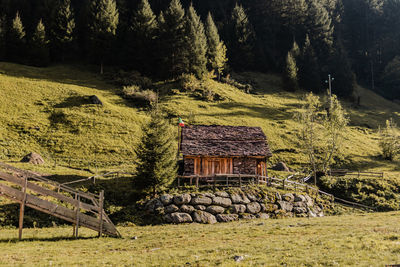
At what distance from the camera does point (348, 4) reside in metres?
115

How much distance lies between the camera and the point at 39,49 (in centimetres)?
6356

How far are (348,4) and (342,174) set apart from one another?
354 ft

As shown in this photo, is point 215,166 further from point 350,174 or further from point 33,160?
point 350,174

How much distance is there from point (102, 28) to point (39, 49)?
15.2 metres

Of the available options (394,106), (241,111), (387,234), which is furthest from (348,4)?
(387,234)

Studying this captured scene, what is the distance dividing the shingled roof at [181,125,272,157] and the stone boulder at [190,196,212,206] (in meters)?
6.84

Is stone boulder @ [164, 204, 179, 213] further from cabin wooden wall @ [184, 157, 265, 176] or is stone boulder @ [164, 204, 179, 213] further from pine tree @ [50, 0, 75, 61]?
pine tree @ [50, 0, 75, 61]

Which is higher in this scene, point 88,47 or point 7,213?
point 88,47

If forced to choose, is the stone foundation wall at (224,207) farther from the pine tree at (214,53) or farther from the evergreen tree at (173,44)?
the pine tree at (214,53)

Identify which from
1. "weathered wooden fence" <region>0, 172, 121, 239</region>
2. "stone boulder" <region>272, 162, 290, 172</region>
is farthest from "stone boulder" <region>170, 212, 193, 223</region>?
"stone boulder" <region>272, 162, 290, 172</region>

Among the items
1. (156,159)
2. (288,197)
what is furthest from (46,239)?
(288,197)

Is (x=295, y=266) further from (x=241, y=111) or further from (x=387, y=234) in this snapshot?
(x=241, y=111)

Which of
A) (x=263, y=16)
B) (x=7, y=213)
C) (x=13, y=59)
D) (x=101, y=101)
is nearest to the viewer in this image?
(x=7, y=213)

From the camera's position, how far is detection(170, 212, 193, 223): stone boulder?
798 inches
